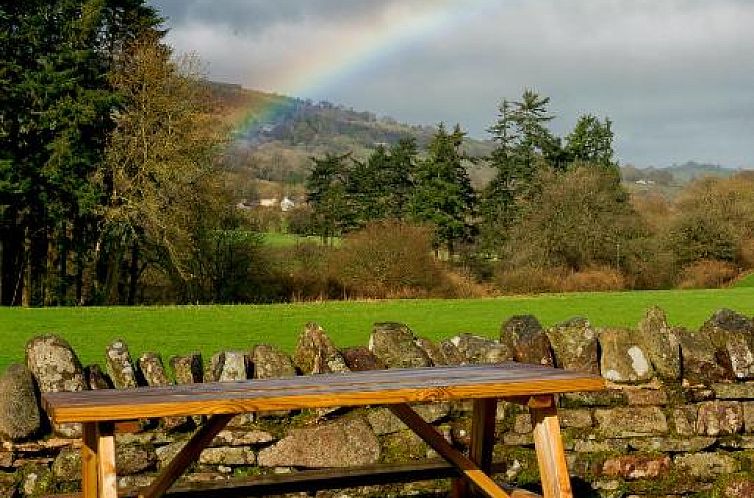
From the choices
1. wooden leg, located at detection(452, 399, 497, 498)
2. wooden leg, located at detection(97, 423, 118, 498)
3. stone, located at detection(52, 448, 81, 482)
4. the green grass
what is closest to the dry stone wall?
→ stone, located at detection(52, 448, 81, 482)

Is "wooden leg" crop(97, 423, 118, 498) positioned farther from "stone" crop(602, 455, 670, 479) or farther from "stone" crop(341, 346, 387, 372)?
"stone" crop(602, 455, 670, 479)

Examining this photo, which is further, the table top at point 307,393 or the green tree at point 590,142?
the green tree at point 590,142

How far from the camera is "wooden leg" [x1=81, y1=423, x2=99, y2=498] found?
367cm

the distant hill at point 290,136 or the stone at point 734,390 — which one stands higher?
the distant hill at point 290,136

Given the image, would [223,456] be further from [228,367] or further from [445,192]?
[445,192]

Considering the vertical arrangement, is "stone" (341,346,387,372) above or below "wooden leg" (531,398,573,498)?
above

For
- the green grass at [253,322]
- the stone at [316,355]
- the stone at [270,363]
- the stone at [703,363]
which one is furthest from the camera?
the green grass at [253,322]

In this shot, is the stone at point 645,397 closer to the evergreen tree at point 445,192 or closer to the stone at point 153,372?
the stone at point 153,372

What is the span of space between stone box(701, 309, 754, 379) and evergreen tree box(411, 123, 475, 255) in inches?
1751

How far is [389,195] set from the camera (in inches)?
2211

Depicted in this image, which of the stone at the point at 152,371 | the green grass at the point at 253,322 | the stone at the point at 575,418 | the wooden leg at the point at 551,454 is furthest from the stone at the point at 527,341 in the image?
the green grass at the point at 253,322

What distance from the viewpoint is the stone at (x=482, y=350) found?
18.9 feet

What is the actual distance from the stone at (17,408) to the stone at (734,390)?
3.97 m

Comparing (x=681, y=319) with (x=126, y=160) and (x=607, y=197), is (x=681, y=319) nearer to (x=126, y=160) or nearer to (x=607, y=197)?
(x=126, y=160)
